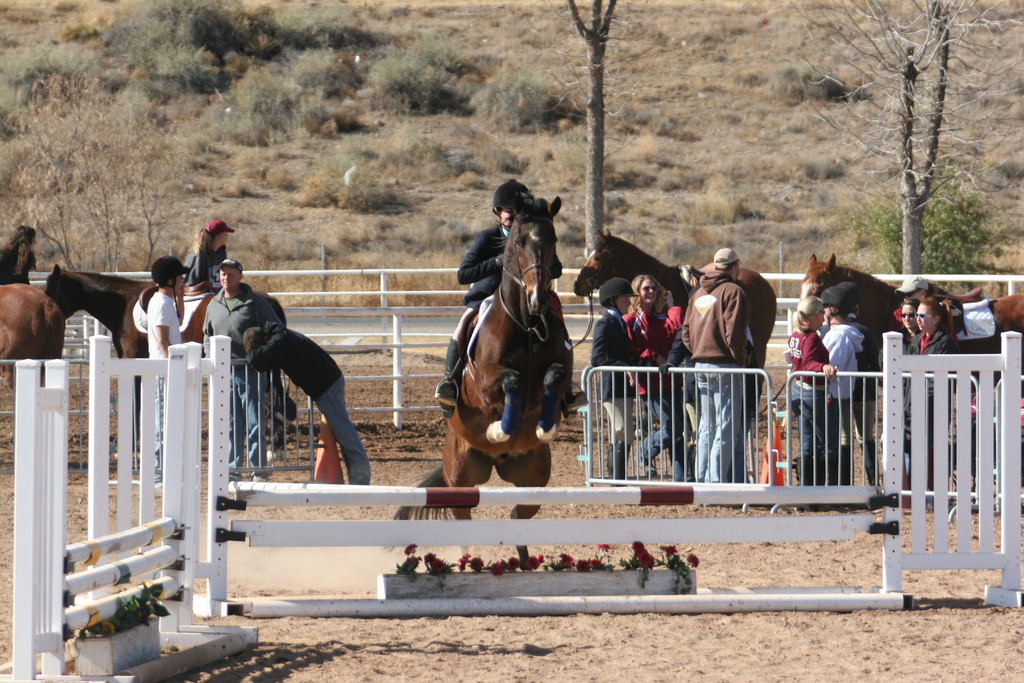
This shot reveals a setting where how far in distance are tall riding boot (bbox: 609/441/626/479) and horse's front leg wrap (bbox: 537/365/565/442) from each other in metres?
2.88

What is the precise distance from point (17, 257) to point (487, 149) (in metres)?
26.7

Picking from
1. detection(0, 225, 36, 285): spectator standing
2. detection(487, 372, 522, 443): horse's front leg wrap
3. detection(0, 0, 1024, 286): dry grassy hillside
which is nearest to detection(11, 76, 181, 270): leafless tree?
detection(0, 0, 1024, 286): dry grassy hillside

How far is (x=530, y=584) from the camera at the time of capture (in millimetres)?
6492

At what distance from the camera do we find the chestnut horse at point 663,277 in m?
13.0

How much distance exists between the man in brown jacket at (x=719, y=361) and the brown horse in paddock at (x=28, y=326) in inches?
229

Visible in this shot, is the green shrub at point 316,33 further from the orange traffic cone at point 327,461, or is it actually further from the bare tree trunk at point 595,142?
the orange traffic cone at point 327,461

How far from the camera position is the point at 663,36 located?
150ft

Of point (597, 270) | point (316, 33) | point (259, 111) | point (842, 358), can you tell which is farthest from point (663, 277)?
point (316, 33)

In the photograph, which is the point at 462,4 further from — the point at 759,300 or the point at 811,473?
the point at 811,473

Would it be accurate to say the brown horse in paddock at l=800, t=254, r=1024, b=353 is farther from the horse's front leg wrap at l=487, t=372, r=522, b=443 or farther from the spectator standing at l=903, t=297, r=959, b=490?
the horse's front leg wrap at l=487, t=372, r=522, b=443

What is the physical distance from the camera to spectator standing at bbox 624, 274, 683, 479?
9820mm

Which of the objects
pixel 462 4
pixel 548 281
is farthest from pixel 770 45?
pixel 548 281

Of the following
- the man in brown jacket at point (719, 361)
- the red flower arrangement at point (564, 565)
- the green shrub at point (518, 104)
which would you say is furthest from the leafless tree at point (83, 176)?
the red flower arrangement at point (564, 565)

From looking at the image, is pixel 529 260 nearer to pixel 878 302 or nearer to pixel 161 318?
pixel 161 318
